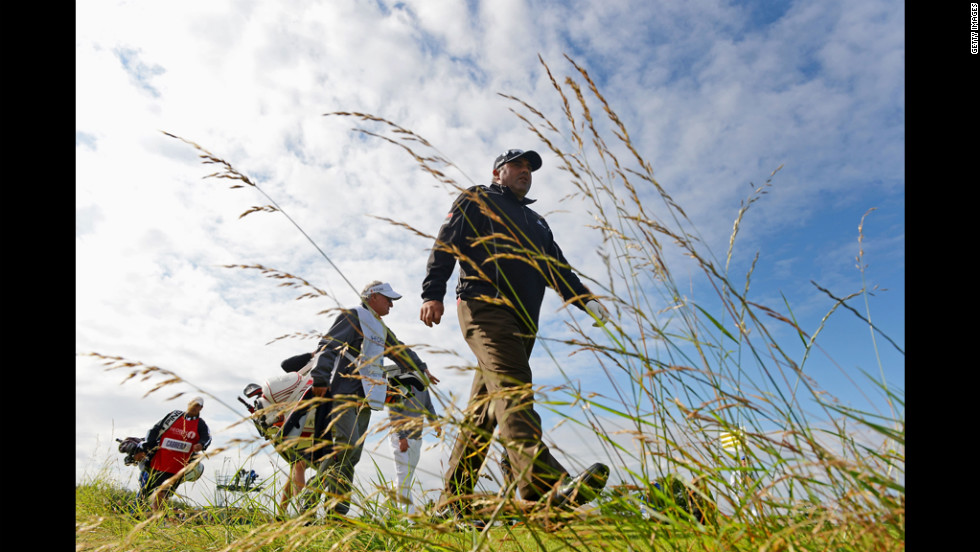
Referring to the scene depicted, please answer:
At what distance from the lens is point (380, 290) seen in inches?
216

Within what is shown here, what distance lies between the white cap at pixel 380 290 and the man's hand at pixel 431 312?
225cm

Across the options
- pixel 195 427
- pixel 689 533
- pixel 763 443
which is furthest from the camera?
pixel 195 427

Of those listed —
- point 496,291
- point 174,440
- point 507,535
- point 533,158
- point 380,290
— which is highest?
point 533,158

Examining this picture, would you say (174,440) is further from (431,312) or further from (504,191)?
(504,191)

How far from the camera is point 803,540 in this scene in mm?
1291

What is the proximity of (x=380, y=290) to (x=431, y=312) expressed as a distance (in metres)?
2.33

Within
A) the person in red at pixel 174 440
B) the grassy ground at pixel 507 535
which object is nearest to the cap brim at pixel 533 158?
the grassy ground at pixel 507 535

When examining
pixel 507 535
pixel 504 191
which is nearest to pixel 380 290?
pixel 504 191
